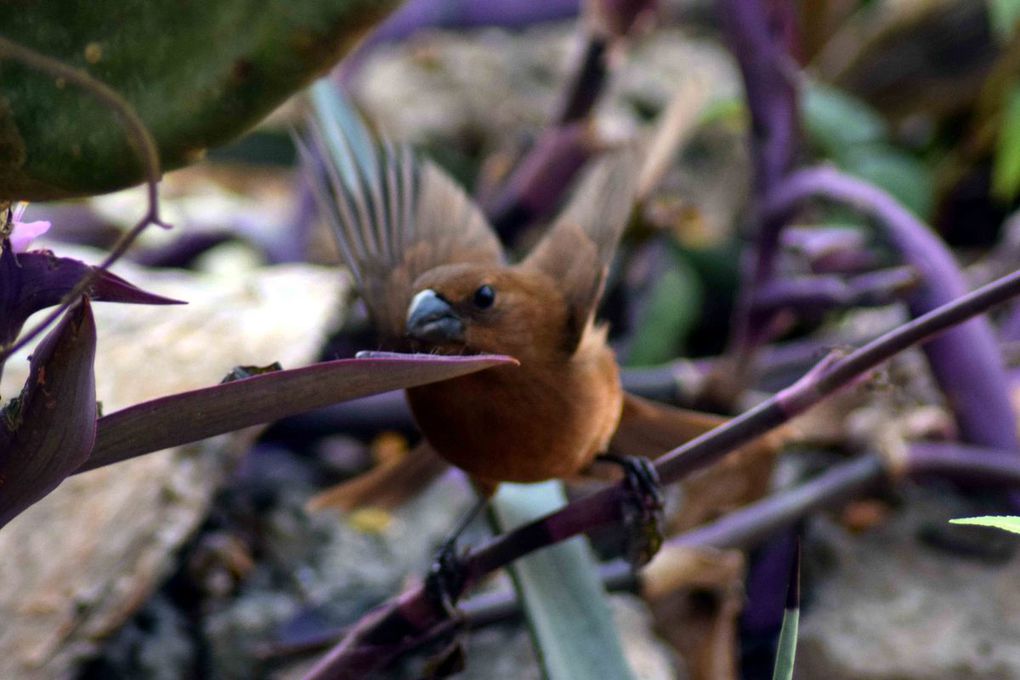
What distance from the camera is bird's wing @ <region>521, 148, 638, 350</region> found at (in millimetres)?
1022

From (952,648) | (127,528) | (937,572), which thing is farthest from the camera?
(937,572)

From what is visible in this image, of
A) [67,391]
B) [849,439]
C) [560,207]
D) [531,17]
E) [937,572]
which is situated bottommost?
[937,572]

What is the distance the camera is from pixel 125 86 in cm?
61

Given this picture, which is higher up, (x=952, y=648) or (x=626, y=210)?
(x=626, y=210)

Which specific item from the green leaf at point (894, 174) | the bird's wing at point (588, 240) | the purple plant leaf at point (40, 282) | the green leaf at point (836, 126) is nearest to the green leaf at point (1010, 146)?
the green leaf at point (894, 174)

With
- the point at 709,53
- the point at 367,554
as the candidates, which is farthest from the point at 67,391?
the point at 709,53

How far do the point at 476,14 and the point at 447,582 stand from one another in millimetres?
1820

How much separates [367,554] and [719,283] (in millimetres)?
941

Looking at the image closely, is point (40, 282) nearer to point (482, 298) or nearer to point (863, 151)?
point (482, 298)

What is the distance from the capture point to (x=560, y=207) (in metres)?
1.94

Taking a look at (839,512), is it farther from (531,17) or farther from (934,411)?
(531,17)

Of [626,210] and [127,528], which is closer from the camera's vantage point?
[626,210]

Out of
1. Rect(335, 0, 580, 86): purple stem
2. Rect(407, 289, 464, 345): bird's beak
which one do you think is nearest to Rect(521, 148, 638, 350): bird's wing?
Rect(407, 289, 464, 345): bird's beak

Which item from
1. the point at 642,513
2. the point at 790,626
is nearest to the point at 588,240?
the point at 642,513
